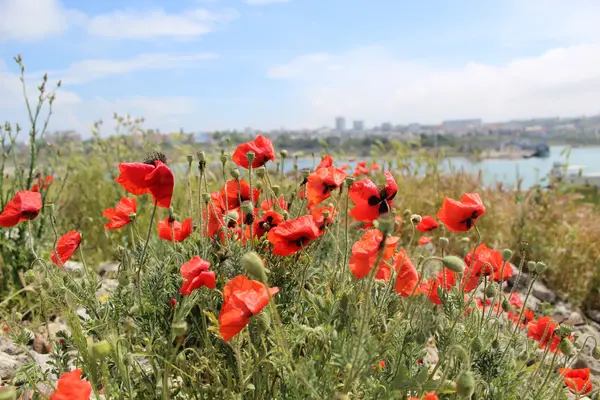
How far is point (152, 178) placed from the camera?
1453 millimetres

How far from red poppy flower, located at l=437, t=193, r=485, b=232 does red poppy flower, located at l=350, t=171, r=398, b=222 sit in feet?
0.84

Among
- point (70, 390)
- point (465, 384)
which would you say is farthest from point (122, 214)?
point (465, 384)

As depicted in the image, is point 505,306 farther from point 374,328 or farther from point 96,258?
point 96,258

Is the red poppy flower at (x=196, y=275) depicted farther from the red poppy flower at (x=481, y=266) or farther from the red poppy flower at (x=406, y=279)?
the red poppy flower at (x=481, y=266)

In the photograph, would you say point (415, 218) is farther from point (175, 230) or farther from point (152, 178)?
point (175, 230)

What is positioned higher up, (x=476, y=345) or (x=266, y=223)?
(x=266, y=223)

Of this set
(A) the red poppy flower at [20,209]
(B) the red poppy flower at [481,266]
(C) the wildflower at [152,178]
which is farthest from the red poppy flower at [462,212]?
(A) the red poppy flower at [20,209]

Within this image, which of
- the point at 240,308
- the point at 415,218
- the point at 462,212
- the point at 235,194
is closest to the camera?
the point at 240,308

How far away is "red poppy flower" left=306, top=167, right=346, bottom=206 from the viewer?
1849 millimetres

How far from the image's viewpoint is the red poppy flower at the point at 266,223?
1843 millimetres

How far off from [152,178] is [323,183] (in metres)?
0.68

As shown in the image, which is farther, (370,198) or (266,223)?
(266,223)

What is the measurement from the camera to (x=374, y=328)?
1.52m

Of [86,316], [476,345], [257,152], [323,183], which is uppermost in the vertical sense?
[257,152]
